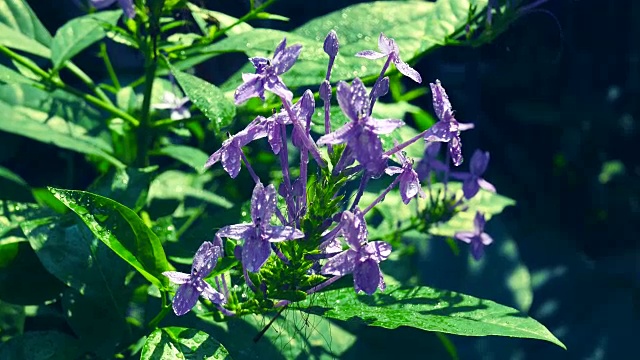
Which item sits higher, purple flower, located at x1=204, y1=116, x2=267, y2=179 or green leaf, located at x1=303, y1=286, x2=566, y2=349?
purple flower, located at x1=204, y1=116, x2=267, y2=179

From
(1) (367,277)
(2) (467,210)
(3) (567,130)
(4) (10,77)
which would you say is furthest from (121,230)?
(3) (567,130)

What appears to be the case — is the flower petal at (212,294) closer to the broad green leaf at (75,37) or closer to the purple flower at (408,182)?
the purple flower at (408,182)

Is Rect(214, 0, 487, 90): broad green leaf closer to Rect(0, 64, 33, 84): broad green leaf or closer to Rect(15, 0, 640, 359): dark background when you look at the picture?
Rect(0, 64, 33, 84): broad green leaf

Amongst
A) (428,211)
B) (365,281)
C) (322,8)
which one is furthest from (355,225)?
(322,8)

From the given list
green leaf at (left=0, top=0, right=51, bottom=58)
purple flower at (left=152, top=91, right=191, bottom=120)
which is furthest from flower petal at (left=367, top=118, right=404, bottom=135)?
green leaf at (left=0, top=0, right=51, bottom=58)

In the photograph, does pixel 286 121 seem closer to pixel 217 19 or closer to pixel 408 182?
pixel 408 182

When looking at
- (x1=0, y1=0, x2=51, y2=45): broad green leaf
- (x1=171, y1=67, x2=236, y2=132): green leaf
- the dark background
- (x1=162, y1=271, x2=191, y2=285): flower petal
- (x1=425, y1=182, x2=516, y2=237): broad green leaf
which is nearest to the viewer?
(x1=162, y1=271, x2=191, y2=285): flower petal
